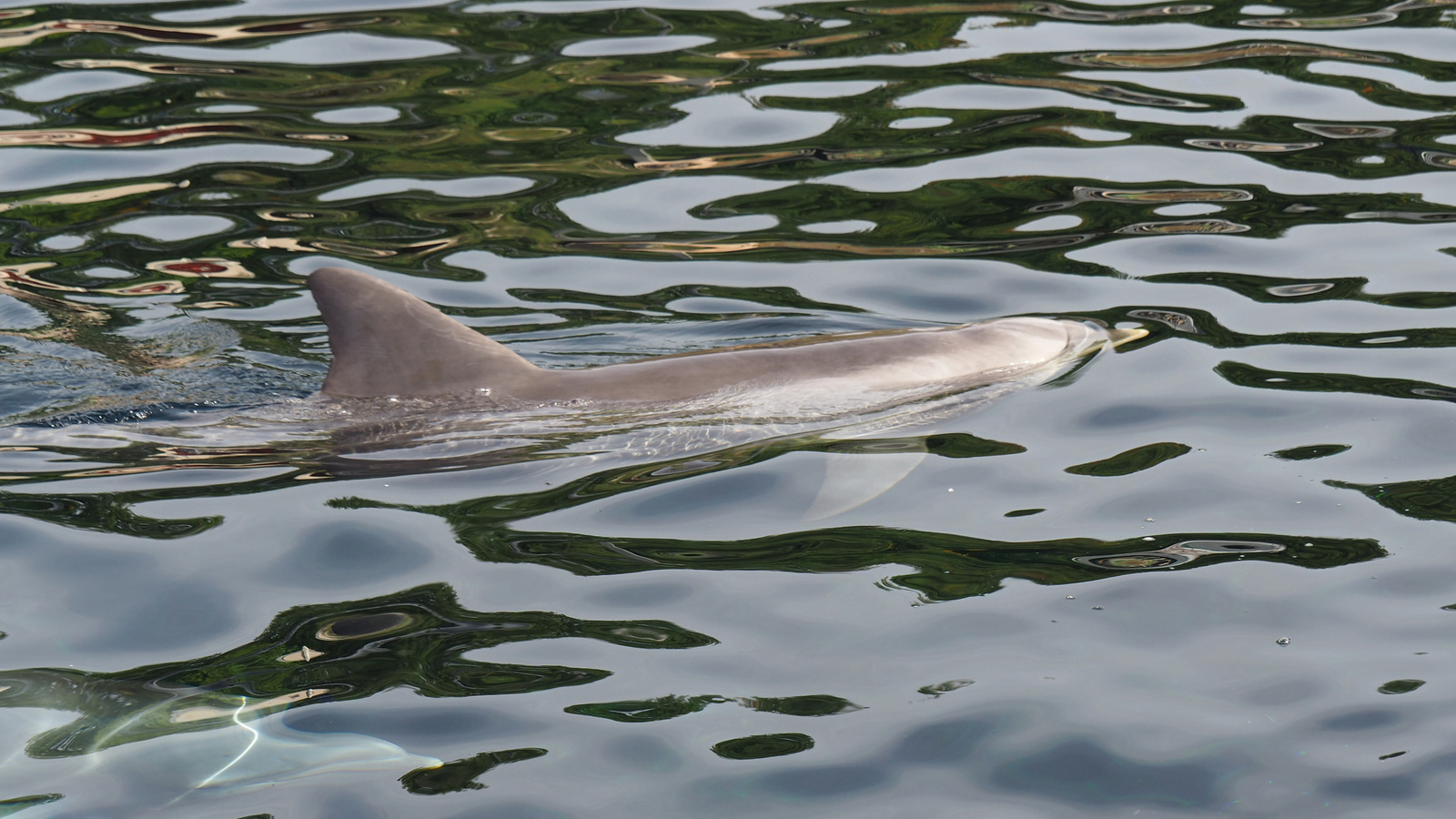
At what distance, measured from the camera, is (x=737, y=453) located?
6270 mm

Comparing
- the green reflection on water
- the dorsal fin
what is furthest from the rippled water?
the dorsal fin

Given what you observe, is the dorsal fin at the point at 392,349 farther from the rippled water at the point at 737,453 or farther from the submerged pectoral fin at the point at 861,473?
the submerged pectoral fin at the point at 861,473

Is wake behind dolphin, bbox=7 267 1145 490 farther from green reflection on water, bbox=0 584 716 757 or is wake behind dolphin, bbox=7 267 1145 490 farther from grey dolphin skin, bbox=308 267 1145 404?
green reflection on water, bbox=0 584 716 757

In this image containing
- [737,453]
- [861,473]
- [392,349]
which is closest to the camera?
[861,473]

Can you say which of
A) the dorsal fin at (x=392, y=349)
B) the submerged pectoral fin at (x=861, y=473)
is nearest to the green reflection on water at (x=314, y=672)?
the submerged pectoral fin at (x=861, y=473)

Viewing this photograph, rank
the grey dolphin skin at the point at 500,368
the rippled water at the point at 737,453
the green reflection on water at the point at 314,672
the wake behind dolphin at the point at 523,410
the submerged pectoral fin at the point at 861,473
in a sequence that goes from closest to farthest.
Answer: the rippled water at the point at 737,453 < the green reflection on water at the point at 314,672 < the submerged pectoral fin at the point at 861,473 < the wake behind dolphin at the point at 523,410 < the grey dolphin skin at the point at 500,368

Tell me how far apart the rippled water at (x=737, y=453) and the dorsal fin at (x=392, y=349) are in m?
0.26

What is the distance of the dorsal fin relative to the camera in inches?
261

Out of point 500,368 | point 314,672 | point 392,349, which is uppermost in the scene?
point 392,349

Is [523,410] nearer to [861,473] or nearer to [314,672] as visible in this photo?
[861,473]

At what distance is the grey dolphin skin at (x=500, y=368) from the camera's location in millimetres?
6637

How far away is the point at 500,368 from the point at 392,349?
0.49m

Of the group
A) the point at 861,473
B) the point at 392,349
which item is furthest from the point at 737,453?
the point at 392,349

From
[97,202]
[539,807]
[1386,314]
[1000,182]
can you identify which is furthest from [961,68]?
[539,807]
